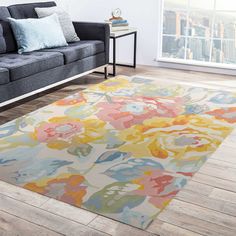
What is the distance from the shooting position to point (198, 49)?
5344 mm

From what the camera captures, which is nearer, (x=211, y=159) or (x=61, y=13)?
(x=211, y=159)

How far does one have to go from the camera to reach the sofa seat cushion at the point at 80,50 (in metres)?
4.20

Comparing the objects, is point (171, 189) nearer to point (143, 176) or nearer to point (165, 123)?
point (143, 176)

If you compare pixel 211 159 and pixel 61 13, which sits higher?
pixel 61 13

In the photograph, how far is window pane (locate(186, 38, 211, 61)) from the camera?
5.28 meters

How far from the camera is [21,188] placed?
244 centimetres

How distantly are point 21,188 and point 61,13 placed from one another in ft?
9.21

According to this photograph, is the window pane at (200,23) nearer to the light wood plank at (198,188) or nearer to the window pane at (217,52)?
the window pane at (217,52)

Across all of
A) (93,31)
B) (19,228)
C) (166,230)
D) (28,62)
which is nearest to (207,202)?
(166,230)

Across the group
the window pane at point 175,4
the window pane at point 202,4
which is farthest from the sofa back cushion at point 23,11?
the window pane at point 202,4

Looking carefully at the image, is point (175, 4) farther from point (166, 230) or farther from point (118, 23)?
point (166, 230)

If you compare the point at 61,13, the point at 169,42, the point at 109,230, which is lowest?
the point at 109,230

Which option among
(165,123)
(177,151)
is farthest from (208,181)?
(165,123)

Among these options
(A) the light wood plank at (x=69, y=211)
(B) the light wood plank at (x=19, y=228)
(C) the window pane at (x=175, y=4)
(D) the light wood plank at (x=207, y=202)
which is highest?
(C) the window pane at (x=175, y=4)
